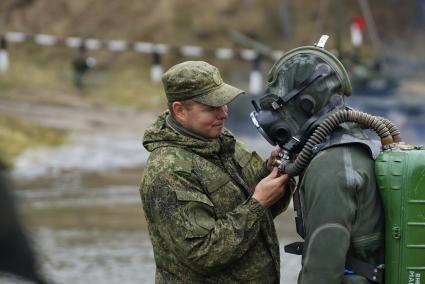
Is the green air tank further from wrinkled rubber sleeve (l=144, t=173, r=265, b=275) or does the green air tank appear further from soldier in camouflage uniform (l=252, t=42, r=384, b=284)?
wrinkled rubber sleeve (l=144, t=173, r=265, b=275)

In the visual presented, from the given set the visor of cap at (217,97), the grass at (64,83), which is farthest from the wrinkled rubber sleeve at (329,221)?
the grass at (64,83)

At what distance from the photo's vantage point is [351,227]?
9.95ft

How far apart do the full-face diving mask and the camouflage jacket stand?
12.0 inches

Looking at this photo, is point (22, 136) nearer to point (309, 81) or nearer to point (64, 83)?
point (64, 83)

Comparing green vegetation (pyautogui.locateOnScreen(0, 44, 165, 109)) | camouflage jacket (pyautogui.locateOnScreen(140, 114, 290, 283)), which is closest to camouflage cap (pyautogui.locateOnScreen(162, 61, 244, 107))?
camouflage jacket (pyautogui.locateOnScreen(140, 114, 290, 283))

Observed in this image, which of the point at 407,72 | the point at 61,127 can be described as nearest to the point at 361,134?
the point at 61,127

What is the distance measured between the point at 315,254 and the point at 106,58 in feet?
58.3

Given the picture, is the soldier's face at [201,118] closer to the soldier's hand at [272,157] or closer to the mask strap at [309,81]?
the soldier's hand at [272,157]

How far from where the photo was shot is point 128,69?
798 inches

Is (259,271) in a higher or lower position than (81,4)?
lower

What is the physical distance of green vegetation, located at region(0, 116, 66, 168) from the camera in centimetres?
1377

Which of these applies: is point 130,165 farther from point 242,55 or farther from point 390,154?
point 390,154

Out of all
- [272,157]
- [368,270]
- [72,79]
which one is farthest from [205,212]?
[72,79]

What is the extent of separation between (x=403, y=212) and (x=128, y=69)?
17483 millimetres
